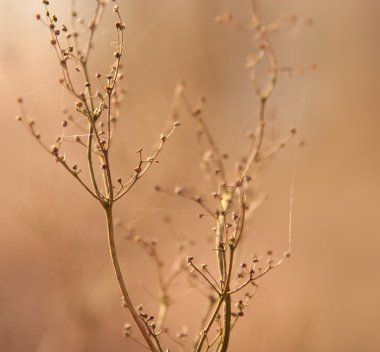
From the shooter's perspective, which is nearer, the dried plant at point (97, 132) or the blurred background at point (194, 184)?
the dried plant at point (97, 132)

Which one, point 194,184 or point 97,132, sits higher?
point 194,184

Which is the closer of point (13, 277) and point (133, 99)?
point (133, 99)

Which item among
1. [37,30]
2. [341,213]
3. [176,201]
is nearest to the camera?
[37,30]

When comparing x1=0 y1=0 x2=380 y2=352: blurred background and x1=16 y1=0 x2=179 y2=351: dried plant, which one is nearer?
x1=16 y1=0 x2=179 y2=351: dried plant

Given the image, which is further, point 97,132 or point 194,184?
point 194,184

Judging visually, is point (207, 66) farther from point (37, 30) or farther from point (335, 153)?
point (37, 30)

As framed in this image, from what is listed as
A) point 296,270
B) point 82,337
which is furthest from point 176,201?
point 82,337

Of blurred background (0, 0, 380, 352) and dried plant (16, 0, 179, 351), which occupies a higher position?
blurred background (0, 0, 380, 352)

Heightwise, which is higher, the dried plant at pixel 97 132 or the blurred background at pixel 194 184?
the blurred background at pixel 194 184
